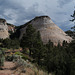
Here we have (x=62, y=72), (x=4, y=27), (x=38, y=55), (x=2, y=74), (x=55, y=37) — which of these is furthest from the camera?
(x=4, y=27)

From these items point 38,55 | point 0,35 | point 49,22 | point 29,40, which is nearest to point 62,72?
point 38,55

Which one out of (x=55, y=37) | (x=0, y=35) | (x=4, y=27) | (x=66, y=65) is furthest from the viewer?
(x=4, y=27)

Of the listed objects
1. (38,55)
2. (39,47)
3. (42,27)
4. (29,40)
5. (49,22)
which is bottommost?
(38,55)

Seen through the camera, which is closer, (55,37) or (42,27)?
(55,37)

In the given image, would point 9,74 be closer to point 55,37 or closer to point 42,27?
point 55,37

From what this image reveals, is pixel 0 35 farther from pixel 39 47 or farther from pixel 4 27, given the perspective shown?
pixel 39 47

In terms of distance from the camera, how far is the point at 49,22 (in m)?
71.6

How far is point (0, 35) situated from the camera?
78.6 metres

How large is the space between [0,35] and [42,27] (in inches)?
1613

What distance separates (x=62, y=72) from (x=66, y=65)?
92 cm

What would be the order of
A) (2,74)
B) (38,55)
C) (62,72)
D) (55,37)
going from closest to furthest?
(2,74), (62,72), (38,55), (55,37)

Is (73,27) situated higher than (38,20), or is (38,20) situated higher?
(38,20)

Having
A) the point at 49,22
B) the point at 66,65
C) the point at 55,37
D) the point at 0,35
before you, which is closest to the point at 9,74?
the point at 66,65

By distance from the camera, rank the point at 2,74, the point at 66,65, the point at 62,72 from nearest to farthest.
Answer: the point at 2,74 < the point at 62,72 < the point at 66,65
